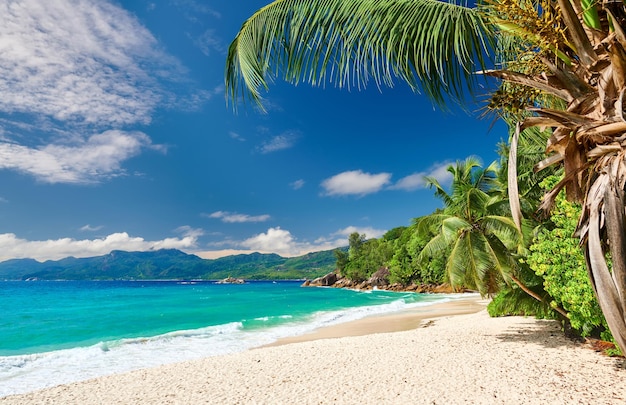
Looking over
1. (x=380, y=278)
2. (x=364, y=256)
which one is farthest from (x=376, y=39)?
(x=364, y=256)

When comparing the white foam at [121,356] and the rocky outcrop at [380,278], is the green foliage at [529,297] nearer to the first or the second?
the white foam at [121,356]

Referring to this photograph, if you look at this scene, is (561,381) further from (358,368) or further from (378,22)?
(378,22)

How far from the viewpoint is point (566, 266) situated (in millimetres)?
6789

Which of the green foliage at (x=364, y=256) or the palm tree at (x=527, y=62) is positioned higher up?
the green foliage at (x=364, y=256)

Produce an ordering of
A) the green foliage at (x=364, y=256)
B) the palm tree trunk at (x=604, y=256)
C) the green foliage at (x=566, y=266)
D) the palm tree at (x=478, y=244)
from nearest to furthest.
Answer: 1. the palm tree trunk at (x=604, y=256)
2. the green foliage at (x=566, y=266)
3. the palm tree at (x=478, y=244)
4. the green foliage at (x=364, y=256)

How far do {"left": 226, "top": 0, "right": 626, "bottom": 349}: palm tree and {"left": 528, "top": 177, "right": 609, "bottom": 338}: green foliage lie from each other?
12.7 feet

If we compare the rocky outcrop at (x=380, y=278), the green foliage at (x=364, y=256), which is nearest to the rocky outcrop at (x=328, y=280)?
the green foliage at (x=364, y=256)

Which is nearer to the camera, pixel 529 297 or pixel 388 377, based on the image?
pixel 388 377

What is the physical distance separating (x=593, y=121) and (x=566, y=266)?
6.11 metres

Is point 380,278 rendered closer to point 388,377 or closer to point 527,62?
point 388,377

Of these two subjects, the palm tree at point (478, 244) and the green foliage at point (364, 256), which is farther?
the green foliage at point (364, 256)

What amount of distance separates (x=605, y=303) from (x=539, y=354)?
26.1 feet

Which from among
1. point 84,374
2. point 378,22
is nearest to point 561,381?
point 378,22

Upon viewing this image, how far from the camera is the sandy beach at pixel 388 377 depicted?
580 cm
